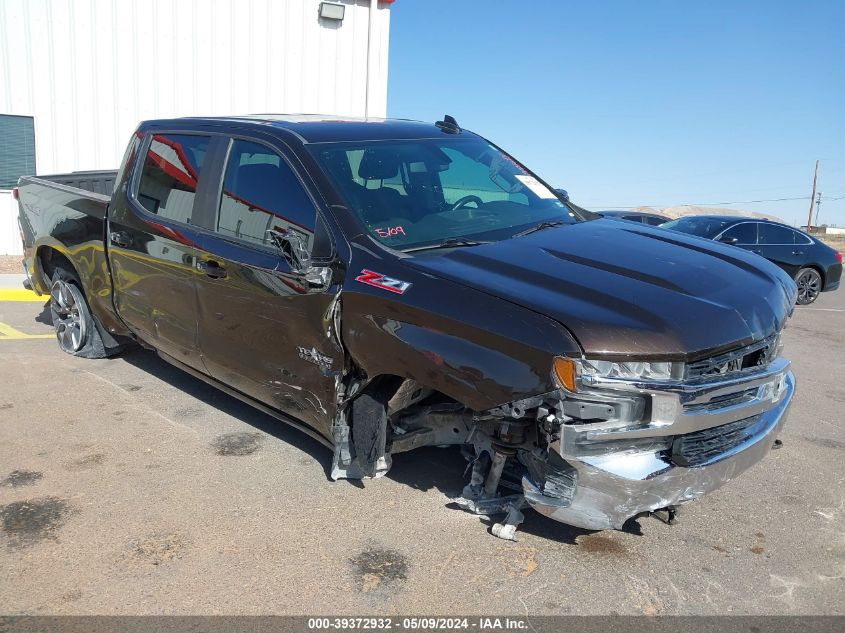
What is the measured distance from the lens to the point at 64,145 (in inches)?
501

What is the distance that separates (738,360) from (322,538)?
2033 mm

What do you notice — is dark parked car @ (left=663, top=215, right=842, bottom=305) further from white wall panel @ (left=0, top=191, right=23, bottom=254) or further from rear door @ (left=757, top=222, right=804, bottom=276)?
white wall panel @ (left=0, top=191, right=23, bottom=254)

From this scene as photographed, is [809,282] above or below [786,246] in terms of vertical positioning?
below

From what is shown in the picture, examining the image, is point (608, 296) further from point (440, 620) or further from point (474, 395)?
point (440, 620)

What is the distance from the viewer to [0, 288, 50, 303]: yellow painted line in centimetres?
921

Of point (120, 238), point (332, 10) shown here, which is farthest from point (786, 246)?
point (120, 238)

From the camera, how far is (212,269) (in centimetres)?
431

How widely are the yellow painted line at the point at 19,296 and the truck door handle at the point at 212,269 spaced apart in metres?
5.70

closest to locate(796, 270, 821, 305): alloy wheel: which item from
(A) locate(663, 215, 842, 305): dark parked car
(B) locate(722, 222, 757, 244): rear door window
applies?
(A) locate(663, 215, 842, 305): dark parked car

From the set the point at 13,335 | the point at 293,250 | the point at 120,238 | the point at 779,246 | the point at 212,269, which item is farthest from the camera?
the point at 779,246

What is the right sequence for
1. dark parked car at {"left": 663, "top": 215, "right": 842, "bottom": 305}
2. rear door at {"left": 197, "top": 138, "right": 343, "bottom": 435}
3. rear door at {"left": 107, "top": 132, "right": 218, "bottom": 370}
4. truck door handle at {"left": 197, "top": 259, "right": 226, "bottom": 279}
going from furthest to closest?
dark parked car at {"left": 663, "top": 215, "right": 842, "bottom": 305} → rear door at {"left": 107, "top": 132, "right": 218, "bottom": 370} → truck door handle at {"left": 197, "top": 259, "right": 226, "bottom": 279} → rear door at {"left": 197, "top": 138, "right": 343, "bottom": 435}

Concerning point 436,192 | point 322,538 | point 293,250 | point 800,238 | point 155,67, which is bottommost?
point 322,538

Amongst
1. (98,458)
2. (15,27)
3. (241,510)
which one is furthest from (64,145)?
(241,510)

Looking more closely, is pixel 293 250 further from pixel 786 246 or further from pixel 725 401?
pixel 786 246
